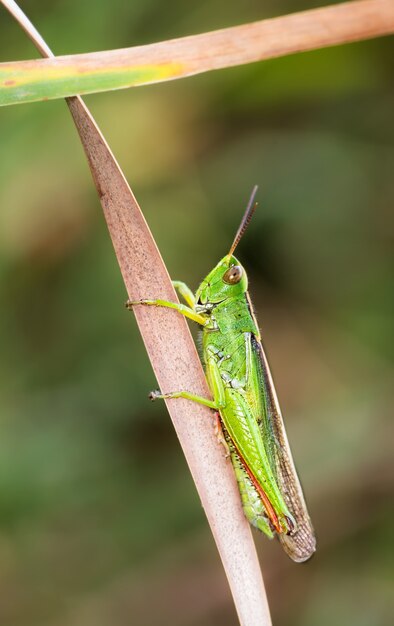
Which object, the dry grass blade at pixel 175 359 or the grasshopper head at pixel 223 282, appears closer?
the dry grass blade at pixel 175 359

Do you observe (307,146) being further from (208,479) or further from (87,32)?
(208,479)

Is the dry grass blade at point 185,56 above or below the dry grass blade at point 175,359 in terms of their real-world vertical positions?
above

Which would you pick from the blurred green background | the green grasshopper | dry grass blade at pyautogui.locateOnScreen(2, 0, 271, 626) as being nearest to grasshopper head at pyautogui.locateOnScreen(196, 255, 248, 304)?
the green grasshopper

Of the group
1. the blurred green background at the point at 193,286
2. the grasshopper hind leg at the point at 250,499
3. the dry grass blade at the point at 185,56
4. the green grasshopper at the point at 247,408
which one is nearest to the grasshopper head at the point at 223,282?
the green grasshopper at the point at 247,408

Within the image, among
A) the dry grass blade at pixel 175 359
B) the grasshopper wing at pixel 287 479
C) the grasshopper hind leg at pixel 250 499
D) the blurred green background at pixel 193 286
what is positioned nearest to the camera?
the dry grass blade at pixel 175 359

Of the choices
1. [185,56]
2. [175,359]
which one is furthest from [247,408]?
[185,56]

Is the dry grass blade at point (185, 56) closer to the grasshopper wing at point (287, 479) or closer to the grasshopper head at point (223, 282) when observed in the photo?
the grasshopper head at point (223, 282)

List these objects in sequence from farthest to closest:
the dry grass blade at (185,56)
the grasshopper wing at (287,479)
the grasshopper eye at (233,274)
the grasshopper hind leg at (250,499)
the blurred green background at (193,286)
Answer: the blurred green background at (193,286) < the grasshopper eye at (233,274) < the grasshopper wing at (287,479) < the grasshopper hind leg at (250,499) < the dry grass blade at (185,56)
